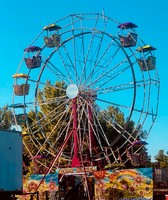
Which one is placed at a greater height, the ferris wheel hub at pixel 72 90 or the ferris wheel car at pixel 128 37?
the ferris wheel car at pixel 128 37

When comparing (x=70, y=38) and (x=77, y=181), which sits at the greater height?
(x=70, y=38)

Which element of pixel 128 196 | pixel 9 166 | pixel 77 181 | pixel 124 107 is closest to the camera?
pixel 9 166

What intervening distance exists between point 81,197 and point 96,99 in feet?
23.6

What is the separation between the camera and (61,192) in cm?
3622

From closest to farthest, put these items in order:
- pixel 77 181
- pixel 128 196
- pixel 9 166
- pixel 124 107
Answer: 1. pixel 9 166
2. pixel 128 196
3. pixel 124 107
4. pixel 77 181

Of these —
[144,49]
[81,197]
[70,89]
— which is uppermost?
[144,49]

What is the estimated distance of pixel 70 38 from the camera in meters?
40.2

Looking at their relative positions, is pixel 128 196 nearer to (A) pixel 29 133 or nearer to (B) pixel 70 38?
(A) pixel 29 133

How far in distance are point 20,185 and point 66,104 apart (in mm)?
20441

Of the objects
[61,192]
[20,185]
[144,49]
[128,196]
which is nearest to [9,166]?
[20,185]

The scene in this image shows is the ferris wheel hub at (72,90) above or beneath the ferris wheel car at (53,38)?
beneath

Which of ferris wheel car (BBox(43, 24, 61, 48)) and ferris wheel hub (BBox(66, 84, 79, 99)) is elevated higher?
ferris wheel car (BBox(43, 24, 61, 48))

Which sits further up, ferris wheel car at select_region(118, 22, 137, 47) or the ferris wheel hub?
ferris wheel car at select_region(118, 22, 137, 47)

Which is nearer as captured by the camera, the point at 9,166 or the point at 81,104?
the point at 9,166
